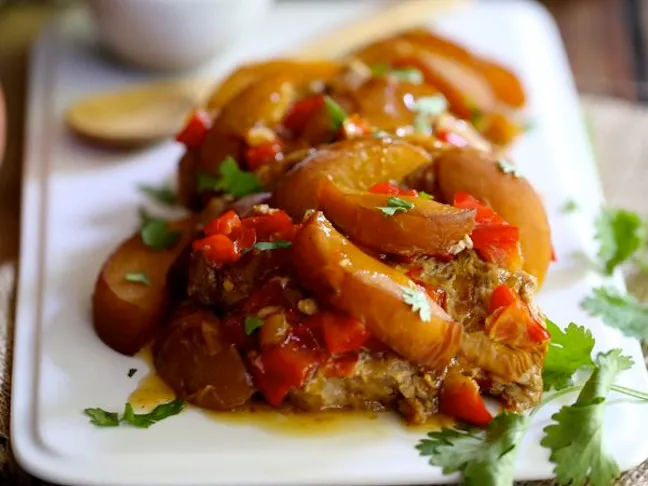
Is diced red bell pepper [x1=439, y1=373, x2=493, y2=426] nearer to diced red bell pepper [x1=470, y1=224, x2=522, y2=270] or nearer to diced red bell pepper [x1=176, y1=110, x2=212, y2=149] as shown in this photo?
diced red bell pepper [x1=470, y1=224, x2=522, y2=270]

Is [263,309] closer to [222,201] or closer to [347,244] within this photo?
[347,244]

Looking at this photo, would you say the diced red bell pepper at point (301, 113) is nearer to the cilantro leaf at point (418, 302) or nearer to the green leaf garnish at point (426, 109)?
the green leaf garnish at point (426, 109)

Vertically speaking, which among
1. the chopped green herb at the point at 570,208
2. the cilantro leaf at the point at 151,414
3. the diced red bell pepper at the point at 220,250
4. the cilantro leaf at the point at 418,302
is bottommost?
the cilantro leaf at the point at 151,414

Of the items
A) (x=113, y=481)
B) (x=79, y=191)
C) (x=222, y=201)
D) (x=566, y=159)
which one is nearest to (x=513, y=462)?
(x=113, y=481)

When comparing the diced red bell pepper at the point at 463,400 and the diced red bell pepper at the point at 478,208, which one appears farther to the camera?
the diced red bell pepper at the point at 478,208

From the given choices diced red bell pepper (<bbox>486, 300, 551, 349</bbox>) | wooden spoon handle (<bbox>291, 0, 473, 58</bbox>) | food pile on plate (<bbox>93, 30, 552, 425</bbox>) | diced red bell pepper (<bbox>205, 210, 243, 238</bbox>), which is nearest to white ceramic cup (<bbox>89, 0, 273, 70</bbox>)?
wooden spoon handle (<bbox>291, 0, 473, 58</bbox>)

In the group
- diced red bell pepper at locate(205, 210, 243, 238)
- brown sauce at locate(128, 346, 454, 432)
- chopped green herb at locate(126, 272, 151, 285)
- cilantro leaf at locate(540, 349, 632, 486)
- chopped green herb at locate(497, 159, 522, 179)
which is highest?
chopped green herb at locate(497, 159, 522, 179)

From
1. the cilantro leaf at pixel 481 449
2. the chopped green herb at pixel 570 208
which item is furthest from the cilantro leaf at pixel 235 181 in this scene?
the chopped green herb at pixel 570 208
